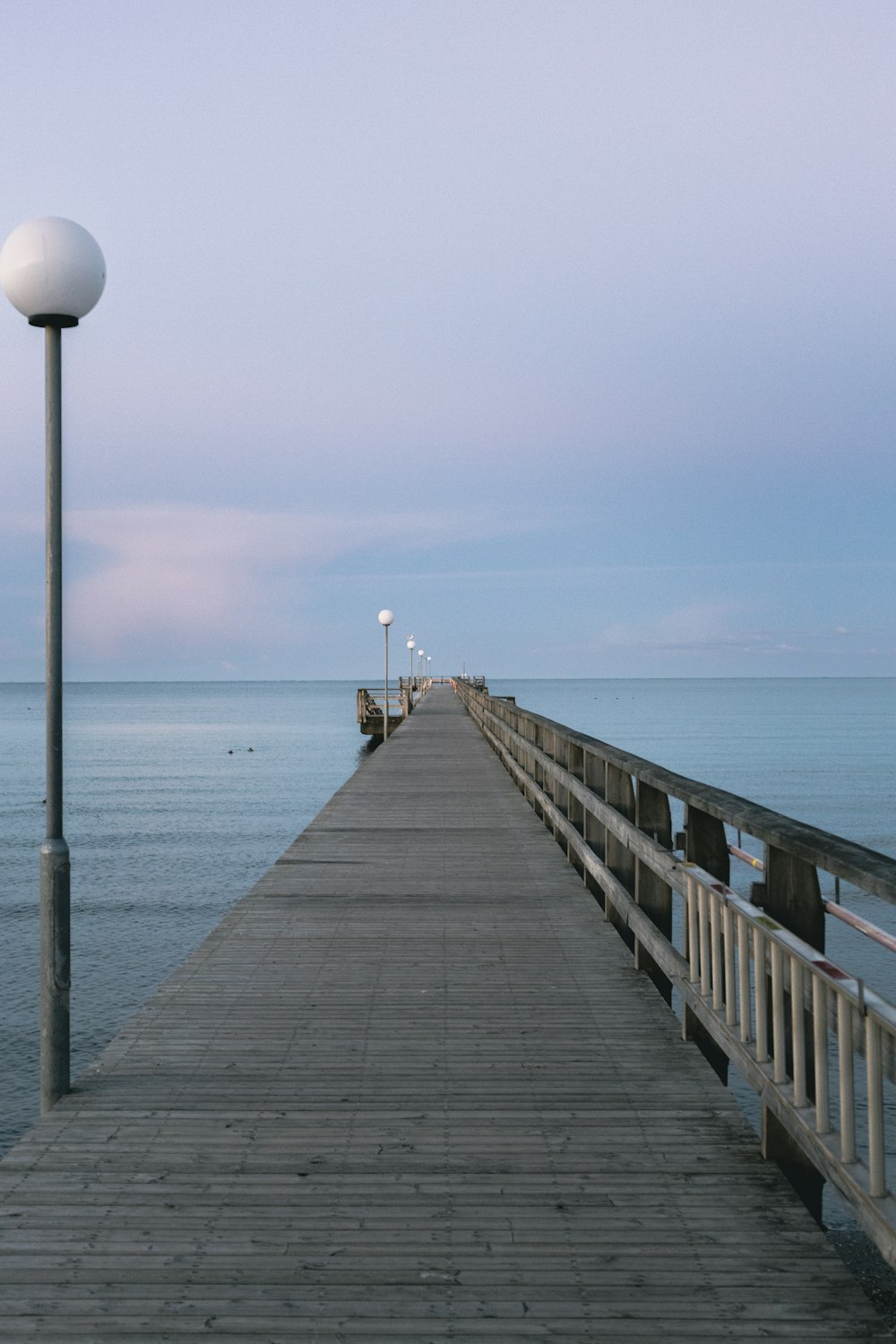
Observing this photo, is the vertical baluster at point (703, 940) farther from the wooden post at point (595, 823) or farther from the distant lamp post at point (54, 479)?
the wooden post at point (595, 823)

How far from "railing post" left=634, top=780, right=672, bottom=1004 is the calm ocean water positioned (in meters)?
5.90

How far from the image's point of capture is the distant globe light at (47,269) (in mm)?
4164

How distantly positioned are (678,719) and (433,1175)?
10701 centimetres

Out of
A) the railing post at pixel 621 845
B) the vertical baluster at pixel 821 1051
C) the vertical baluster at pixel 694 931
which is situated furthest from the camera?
the railing post at pixel 621 845

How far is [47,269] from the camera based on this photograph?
416cm

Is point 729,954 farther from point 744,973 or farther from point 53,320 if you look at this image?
point 53,320

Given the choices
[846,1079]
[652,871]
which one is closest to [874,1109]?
[846,1079]

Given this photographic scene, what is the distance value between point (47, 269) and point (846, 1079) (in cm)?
384

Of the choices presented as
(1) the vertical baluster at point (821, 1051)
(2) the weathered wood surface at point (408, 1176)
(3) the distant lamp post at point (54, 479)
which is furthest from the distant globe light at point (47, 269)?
(1) the vertical baluster at point (821, 1051)

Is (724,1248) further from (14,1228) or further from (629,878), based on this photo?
(629,878)

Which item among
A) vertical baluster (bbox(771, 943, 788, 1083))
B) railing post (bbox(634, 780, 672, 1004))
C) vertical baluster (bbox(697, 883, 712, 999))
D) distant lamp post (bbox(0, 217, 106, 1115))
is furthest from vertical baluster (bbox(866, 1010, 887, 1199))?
distant lamp post (bbox(0, 217, 106, 1115))

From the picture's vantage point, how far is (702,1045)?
452 cm

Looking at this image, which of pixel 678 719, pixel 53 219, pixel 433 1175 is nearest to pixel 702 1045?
pixel 433 1175

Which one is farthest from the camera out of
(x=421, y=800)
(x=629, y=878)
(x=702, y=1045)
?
(x=421, y=800)
